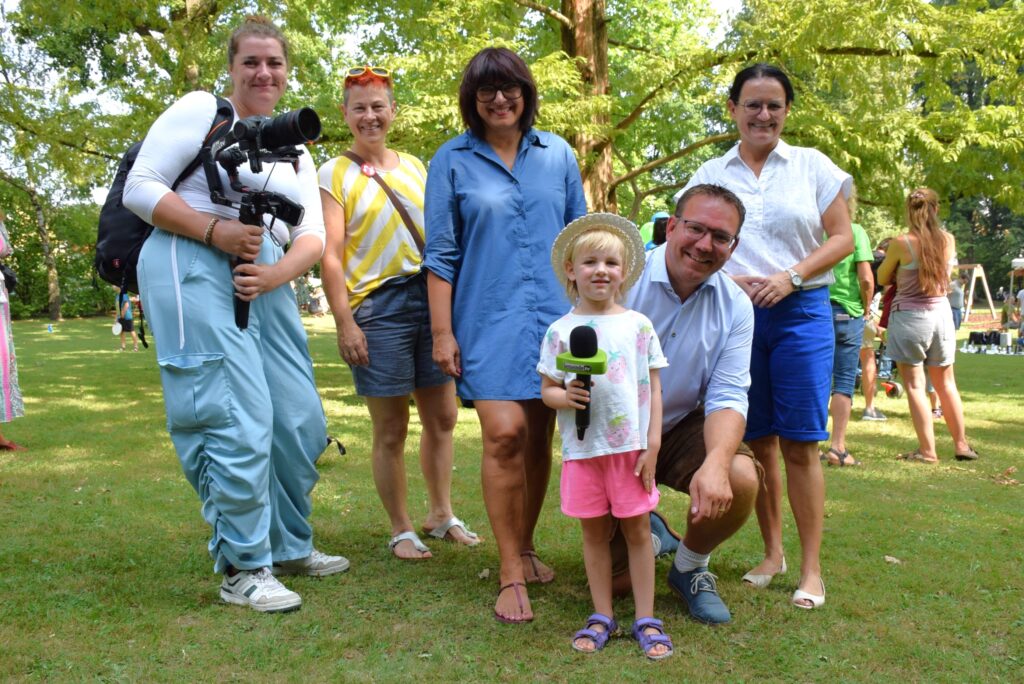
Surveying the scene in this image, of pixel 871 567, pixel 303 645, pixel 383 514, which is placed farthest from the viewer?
pixel 383 514

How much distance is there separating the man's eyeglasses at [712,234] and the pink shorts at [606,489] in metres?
0.89

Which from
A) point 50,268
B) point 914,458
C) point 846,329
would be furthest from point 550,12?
point 50,268

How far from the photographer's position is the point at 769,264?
3.93m

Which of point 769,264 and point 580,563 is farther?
point 580,563

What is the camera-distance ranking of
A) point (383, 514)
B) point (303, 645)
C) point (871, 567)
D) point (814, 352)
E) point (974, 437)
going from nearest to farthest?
1. point (303, 645)
2. point (814, 352)
3. point (871, 567)
4. point (383, 514)
5. point (974, 437)

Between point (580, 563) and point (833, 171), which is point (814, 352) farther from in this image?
point (580, 563)

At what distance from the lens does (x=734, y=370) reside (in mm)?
3635

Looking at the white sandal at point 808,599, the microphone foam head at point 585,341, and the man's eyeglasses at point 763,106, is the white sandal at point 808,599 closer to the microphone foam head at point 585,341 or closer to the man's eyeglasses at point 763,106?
the microphone foam head at point 585,341

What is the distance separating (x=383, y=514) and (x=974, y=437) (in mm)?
5721

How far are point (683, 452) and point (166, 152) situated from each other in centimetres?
242

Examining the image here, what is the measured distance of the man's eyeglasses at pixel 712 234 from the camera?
3.58 m

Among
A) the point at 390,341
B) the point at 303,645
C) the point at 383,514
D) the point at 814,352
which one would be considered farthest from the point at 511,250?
the point at 383,514

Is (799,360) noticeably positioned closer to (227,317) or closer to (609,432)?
(609,432)

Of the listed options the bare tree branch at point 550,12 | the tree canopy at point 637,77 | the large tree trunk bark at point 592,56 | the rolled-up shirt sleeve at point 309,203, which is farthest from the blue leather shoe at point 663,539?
the bare tree branch at point 550,12
